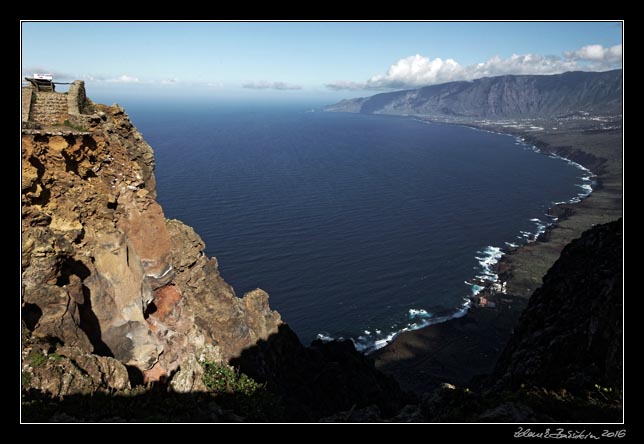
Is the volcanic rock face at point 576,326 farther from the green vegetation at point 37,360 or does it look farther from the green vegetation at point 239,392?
the green vegetation at point 37,360

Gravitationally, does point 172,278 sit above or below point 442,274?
above

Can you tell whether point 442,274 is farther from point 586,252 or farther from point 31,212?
point 31,212

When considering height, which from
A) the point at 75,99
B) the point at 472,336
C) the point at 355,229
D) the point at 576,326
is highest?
the point at 75,99

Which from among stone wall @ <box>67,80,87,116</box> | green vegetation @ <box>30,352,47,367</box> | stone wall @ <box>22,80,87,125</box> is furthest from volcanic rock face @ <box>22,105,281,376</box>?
green vegetation @ <box>30,352,47,367</box>

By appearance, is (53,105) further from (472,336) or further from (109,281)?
(472,336)

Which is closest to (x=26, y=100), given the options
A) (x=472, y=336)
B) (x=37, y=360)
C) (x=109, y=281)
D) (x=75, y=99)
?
(x=75, y=99)

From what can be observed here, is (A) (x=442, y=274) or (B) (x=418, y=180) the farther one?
(B) (x=418, y=180)

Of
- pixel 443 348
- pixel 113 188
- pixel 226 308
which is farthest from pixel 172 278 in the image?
pixel 443 348
